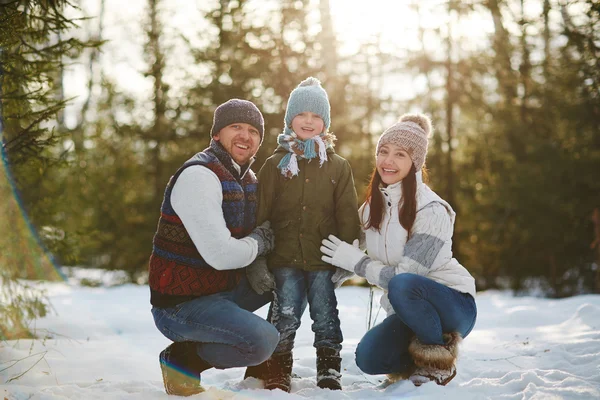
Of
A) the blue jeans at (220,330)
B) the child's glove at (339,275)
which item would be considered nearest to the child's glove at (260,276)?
the blue jeans at (220,330)

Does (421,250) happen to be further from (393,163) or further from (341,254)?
(393,163)

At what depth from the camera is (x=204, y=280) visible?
121 inches

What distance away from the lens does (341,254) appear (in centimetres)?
333

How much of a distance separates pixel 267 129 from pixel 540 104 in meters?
5.86

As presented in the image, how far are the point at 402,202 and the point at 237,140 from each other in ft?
3.65

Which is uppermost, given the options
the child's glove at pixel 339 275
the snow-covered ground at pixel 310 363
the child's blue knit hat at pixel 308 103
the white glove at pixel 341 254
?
the child's blue knit hat at pixel 308 103

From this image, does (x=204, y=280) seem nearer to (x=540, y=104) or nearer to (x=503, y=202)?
(x=503, y=202)

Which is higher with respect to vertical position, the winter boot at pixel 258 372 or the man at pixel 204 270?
the man at pixel 204 270

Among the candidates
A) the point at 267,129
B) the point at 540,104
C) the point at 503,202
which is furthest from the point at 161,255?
the point at 540,104

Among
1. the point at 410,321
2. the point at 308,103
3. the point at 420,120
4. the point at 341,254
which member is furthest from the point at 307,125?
the point at 410,321

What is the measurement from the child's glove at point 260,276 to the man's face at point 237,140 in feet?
2.12

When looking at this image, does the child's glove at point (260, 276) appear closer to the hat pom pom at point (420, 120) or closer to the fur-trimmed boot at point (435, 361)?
the fur-trimmed boot at point (435, 361)

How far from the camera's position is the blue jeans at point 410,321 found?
10.5ft

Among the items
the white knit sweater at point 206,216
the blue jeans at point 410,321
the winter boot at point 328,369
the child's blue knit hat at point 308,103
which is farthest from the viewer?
the child's blue knit hat at point 308,103
